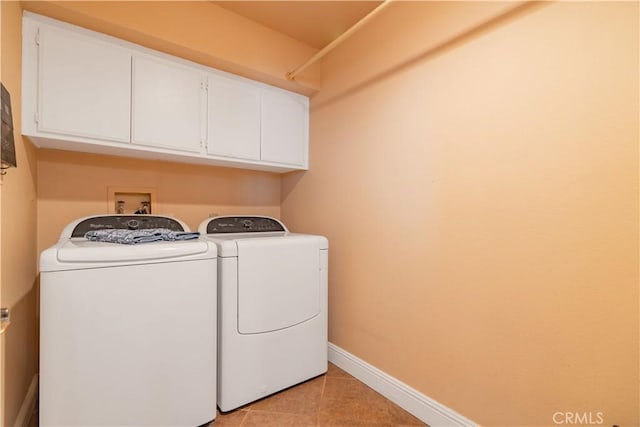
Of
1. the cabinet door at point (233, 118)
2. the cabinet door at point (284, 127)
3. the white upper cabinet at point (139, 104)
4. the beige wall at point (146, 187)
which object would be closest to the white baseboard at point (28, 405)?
the beige wall at point (146, 187)

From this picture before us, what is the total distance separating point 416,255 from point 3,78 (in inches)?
80.7

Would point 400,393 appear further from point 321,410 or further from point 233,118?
point 233,118

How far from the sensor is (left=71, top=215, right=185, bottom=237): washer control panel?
1646mm

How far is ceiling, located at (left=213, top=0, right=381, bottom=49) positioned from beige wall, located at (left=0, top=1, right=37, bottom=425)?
1.13m

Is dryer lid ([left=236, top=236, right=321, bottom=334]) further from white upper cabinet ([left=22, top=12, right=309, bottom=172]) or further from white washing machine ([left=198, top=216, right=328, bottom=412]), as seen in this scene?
white upper cabinet ([left=22, top=12, right=309, bottom=172])

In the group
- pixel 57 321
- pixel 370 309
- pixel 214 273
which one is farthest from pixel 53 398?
pixel 370 309

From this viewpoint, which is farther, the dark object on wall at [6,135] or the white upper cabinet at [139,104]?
the white upper cabinet at [139,104]

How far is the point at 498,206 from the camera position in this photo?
1288 millimetres

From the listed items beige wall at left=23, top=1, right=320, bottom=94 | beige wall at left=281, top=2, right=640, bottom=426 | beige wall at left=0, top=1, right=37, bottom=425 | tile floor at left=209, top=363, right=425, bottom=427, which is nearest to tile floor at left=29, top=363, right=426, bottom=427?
tile floor at left=209, top=363, right=425, bottom=427

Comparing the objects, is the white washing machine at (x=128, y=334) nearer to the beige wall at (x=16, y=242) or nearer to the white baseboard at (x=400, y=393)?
the beige wall at (x=16, y=242)

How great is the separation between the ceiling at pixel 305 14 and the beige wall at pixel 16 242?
44.5 inches

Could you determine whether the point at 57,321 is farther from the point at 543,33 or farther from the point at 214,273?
the point at 543,33

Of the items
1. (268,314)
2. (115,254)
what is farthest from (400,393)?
(115,254)

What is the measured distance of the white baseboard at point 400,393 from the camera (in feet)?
4.77
